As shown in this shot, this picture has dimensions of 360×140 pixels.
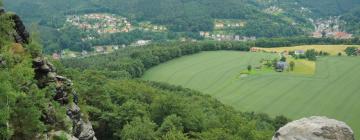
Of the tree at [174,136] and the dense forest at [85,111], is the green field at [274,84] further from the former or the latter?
the tree at [174,136]

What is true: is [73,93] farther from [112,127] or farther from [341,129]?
[341,129]

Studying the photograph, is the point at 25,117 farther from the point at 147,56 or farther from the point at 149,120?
the point at 147,56

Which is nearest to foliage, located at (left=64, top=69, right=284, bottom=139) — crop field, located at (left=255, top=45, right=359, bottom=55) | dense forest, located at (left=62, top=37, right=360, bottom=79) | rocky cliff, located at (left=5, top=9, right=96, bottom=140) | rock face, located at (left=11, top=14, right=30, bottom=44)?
rocky cliff, located at (left=5, top=9, right=96, bottom=140)

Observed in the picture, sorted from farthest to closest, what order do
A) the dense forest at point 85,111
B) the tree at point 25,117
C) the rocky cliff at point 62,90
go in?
the rocky cliff at point 62,90 → the dense forest at point 85,111 → the tree at point 25,117

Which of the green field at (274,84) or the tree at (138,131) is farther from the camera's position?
the green field at (274,84)

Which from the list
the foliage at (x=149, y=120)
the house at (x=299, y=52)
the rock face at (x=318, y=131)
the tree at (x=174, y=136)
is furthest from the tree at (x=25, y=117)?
the house at (x=299, y=52)

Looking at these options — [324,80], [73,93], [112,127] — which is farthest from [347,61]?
[73,93]

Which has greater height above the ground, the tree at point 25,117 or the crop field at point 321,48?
the tree at point 25,117
